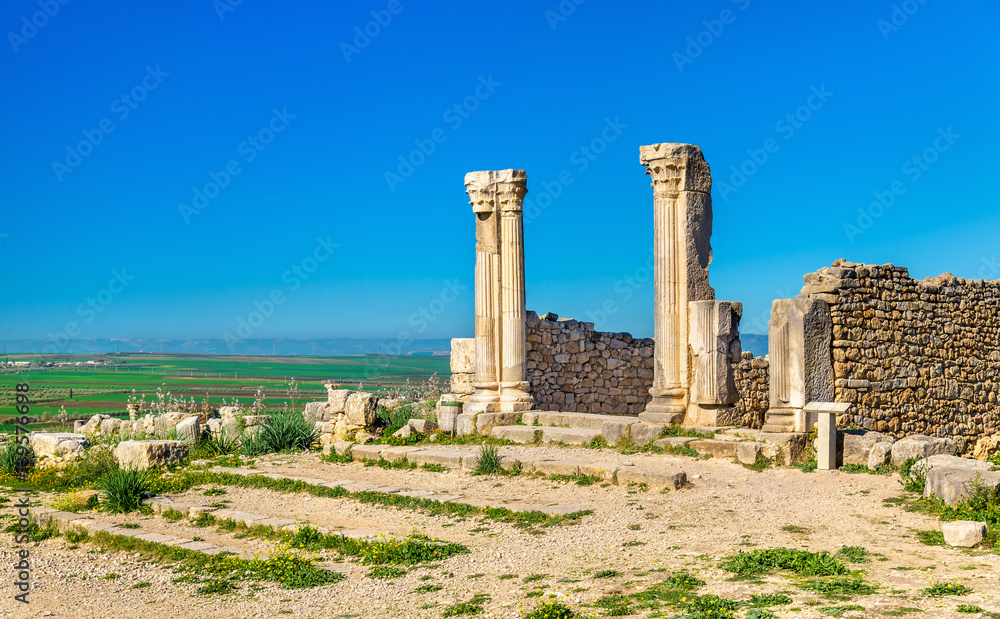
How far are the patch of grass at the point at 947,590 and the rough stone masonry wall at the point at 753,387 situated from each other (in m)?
9.40

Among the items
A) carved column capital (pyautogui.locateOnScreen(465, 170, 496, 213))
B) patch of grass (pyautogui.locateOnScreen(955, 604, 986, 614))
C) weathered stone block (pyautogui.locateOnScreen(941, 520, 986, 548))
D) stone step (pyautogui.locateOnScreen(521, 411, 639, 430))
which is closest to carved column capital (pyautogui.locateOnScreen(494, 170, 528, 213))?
carved column capital (pyautogui.locateOnScreen(465, 170, 496, 213))

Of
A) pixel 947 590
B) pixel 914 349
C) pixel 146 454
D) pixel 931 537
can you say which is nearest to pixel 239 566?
pixel 947 590

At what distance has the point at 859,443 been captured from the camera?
11719 millimetres

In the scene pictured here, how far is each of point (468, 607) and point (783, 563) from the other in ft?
8.16

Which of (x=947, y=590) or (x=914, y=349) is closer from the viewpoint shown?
(x=947, y=590)

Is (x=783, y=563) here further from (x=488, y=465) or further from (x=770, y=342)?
(x=770, y=342)

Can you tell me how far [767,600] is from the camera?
6.00 m

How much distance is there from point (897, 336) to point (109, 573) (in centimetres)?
1208

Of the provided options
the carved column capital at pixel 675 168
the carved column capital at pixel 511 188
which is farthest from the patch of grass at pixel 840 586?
the carved column capital at pixel 511 188

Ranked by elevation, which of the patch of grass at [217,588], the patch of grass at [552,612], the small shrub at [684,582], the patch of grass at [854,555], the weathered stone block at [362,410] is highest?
the weathered stone block at [362,410]

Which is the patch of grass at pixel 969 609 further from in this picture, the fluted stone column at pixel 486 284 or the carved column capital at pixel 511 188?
the carved column capital at pixel 511 188

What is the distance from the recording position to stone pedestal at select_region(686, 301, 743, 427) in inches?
549

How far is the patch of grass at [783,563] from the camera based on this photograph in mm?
6715

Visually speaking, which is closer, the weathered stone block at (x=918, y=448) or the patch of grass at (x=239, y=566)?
the patch of grass at (x=239, y=566)
